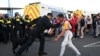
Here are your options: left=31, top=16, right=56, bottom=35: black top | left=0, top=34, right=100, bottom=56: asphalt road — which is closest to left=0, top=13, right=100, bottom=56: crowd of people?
left=31, top=16, right=56, bottom=35: black top

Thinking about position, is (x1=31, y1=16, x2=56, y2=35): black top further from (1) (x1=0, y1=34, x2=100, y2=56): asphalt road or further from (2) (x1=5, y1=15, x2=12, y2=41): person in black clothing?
(2) (x1=5, y1=15, x2=12, y2=41): person in black clothing

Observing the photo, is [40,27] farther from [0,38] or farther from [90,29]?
[90,29]

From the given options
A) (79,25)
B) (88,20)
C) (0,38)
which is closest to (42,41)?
(0,38)

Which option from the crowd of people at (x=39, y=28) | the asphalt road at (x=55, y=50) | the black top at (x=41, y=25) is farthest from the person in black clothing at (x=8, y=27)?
the black top at (x=41, y=25)

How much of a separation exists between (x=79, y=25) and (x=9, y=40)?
4721mm

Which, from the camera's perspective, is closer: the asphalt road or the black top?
the black top

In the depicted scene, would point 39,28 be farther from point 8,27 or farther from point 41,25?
point 8,27

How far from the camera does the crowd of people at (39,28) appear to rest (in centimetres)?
1004

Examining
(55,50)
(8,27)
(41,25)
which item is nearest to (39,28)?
(41,25)

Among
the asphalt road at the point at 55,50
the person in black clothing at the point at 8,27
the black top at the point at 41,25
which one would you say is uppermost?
the black top at the point at 41,25

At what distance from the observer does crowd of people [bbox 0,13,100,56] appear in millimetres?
10039

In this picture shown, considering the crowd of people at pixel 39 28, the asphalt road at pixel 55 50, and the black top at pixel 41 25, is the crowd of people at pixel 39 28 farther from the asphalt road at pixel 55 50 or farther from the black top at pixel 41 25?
the asphalt road at pixel 55 50

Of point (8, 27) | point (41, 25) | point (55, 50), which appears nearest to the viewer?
point (41, 25)

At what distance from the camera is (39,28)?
1012 centimetres
